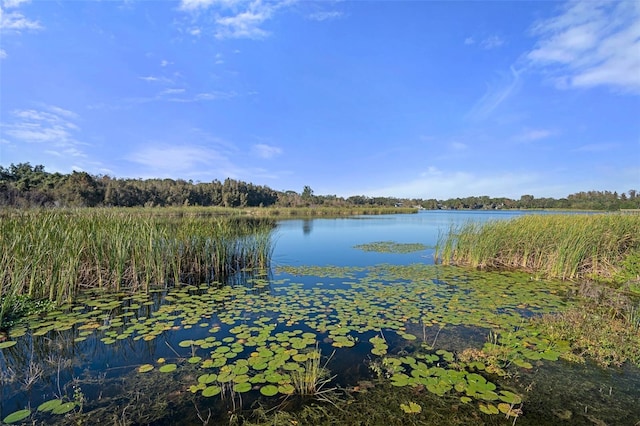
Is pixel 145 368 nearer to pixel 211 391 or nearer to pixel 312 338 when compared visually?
pixel 211 391

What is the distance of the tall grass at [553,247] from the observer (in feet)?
25.7

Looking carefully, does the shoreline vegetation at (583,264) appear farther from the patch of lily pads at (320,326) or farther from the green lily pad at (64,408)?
the green lily pad at (64,408)

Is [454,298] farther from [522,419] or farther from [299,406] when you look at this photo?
[299,406]

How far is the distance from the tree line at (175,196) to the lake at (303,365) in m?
11.2

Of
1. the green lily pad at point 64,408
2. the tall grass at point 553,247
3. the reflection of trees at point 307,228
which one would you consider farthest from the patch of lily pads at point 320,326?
the reflection of trees at point 307,228

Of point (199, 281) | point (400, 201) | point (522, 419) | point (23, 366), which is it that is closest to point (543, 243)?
point (522, 419)

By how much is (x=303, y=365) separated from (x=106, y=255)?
5.47 m

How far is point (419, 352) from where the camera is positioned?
3633 mm

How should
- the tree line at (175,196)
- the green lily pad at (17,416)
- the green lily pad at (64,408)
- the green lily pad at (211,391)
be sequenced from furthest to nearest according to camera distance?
the tree line at (175,196) → the green lily pad at (211,391) → the green lily pad at (64,408) → the green lily pad at (17,416)

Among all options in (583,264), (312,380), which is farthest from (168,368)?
(583,264)

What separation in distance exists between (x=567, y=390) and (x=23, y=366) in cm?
569

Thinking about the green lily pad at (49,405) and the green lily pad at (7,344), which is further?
the green lily pad at (7,344)

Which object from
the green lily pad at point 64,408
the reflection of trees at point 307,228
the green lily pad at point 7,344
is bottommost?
the green lily pad at point 64,408

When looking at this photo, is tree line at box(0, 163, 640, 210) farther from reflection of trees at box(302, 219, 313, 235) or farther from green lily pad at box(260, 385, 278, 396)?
green lily pad at box(260, 385, 278, 396)
